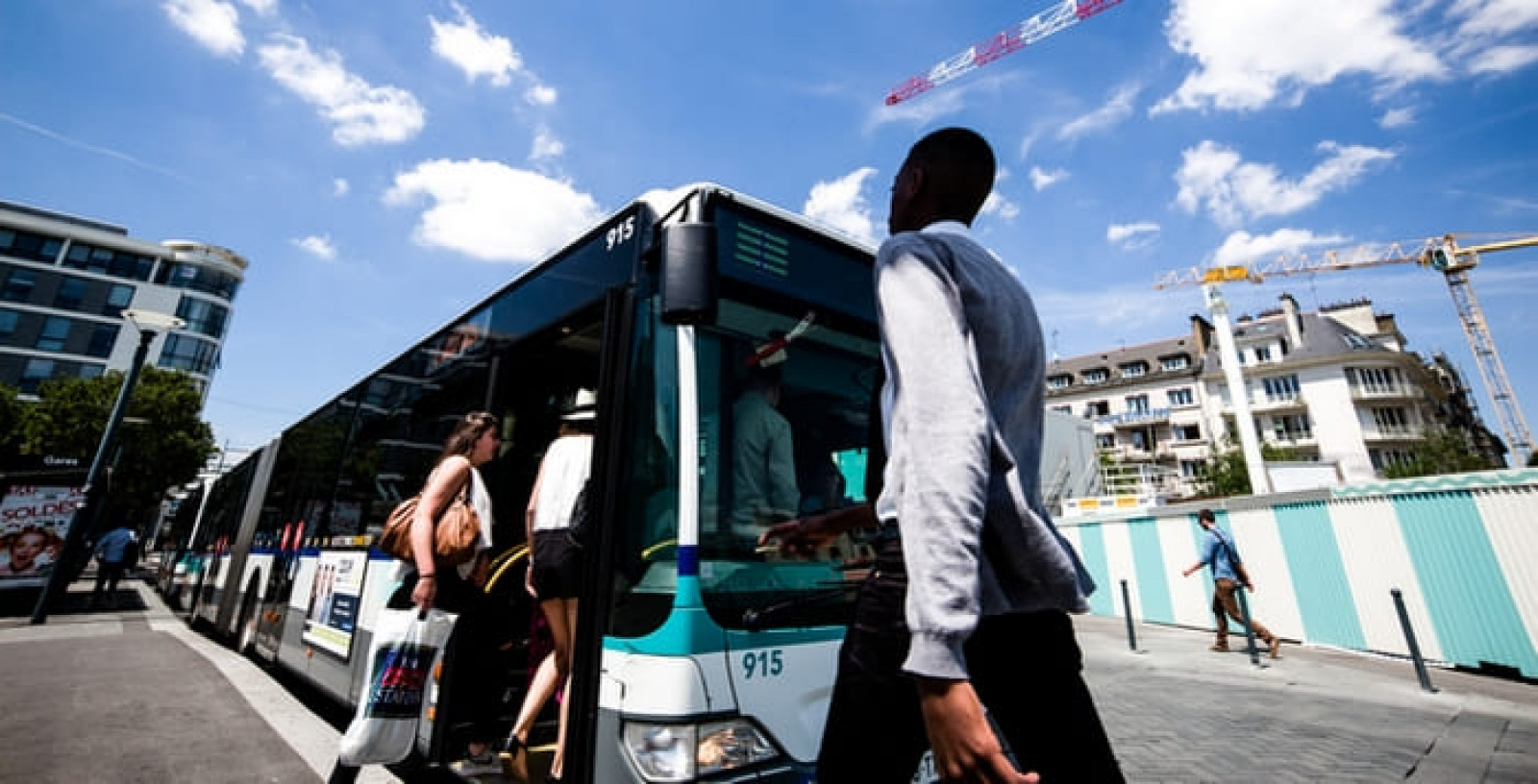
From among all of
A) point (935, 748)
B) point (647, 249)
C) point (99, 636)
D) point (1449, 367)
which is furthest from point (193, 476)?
point (1449, 367)

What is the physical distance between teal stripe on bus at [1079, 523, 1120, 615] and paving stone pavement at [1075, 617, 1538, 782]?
6441mm

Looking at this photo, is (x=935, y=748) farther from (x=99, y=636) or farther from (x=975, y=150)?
(x=99, y=636)

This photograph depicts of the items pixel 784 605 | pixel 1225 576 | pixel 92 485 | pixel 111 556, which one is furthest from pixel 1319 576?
pixel 111 556

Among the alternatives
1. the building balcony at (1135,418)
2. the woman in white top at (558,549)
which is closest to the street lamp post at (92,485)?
the woman in white top at (558,549)

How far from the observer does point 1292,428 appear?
4706 cm

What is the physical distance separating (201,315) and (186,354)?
3754mm

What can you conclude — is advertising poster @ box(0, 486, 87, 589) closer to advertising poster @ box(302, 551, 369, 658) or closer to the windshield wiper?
advertising poster @ box(302, 551, 369, 658)

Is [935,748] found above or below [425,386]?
below

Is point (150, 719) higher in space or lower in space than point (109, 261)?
lower

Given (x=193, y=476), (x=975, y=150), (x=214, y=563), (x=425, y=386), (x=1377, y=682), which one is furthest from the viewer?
(x=193, y=476)

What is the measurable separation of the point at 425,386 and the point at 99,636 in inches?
418

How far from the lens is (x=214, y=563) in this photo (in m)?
11.3

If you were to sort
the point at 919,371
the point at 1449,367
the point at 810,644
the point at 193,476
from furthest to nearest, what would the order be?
the point at 1449,367 < the point at 193,476 < the point at 810,644 < the point at 919,371

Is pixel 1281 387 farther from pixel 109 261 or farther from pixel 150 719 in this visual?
pixel 109 261
